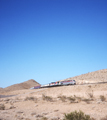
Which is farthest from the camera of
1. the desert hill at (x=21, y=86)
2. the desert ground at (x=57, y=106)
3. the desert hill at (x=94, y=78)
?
the desert hill at (x=21, y=86)

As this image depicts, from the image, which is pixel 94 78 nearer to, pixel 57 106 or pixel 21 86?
pixel 21 86

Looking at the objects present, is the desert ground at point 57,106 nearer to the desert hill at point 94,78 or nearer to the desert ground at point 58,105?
the desert ground at point 58,105

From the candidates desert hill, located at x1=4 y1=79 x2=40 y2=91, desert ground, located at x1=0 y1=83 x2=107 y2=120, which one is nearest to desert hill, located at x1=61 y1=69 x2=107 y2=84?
desert ground, located at x1=0 y1=83 x2=107 y2=120

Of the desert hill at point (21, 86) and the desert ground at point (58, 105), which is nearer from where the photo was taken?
the desert ground at point (58, 105)

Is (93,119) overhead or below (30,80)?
below

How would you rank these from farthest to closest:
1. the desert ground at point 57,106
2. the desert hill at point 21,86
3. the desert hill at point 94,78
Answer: the desert hill at point 21,86
the desert hill at point 94,78
the desert ground at point 57,106

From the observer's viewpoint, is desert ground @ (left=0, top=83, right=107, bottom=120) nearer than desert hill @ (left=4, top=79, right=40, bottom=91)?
Yes

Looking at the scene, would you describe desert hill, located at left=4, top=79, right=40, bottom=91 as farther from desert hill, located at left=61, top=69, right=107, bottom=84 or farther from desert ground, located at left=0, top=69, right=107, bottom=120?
desert ground, located at left=0, top=69, right=107, bottom=120

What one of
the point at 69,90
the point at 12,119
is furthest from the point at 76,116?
the point at 69,90

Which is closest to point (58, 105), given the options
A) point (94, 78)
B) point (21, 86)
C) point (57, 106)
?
point (57, 106)

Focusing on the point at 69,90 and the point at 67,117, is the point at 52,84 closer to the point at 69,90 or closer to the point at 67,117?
the point at 69,90

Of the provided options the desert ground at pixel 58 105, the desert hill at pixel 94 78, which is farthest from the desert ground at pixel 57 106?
the desert hill at pixel 94 78

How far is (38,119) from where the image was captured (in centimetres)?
1255

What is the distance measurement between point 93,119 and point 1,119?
7411mm
